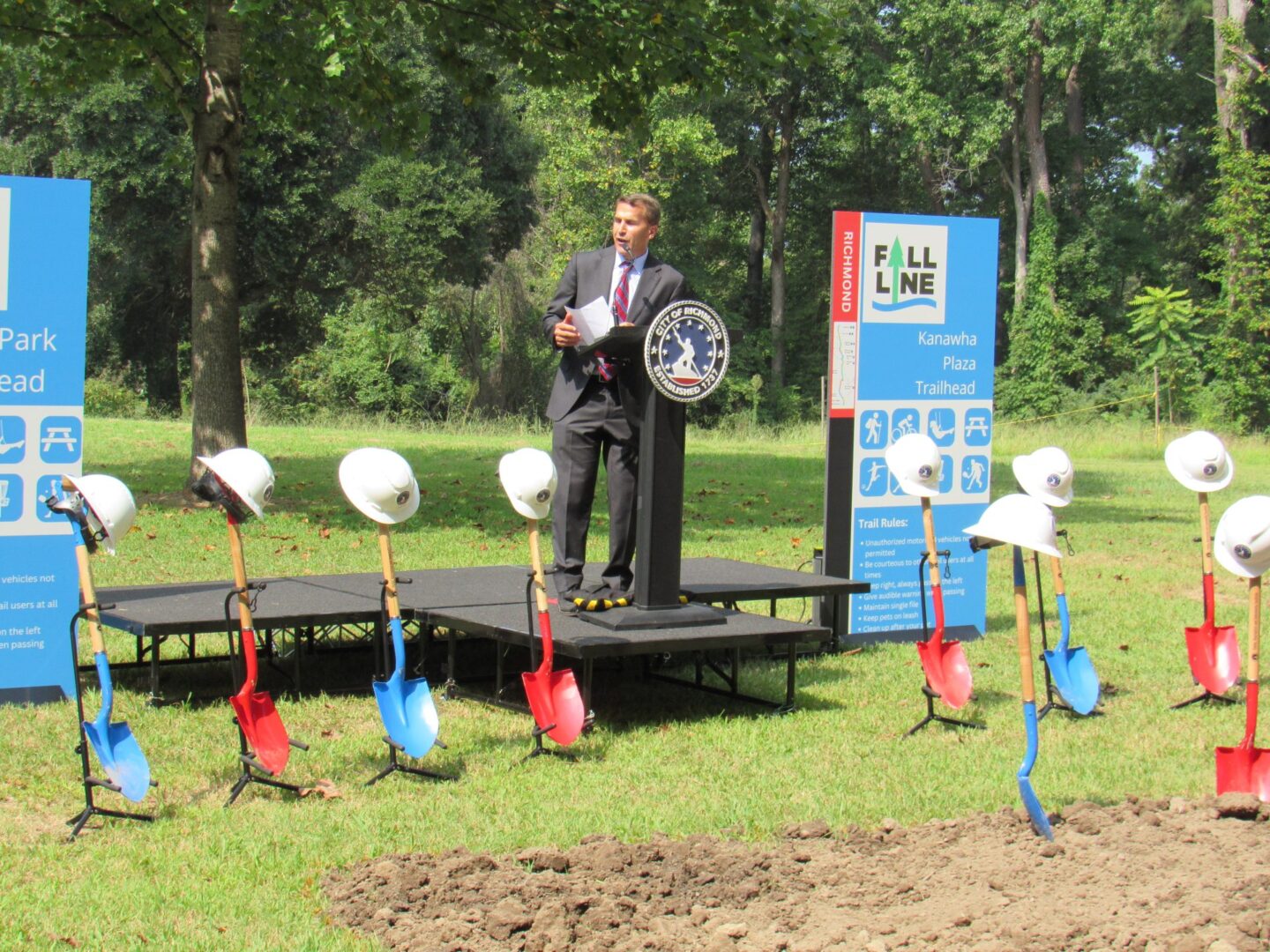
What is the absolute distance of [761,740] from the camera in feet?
21.7

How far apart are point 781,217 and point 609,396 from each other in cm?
3915

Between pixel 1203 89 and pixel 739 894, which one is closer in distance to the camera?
pixel 739 894

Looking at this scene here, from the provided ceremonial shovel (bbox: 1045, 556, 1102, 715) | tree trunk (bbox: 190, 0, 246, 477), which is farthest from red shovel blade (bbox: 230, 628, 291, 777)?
tree trunk (bbox: 190, 0, 246, 477)

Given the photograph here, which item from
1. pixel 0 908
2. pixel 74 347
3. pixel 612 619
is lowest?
pixel 0 908

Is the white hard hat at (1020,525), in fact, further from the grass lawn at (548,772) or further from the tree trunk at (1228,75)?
the tree trunk at (1228,75)

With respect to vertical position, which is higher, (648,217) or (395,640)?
(648,217)

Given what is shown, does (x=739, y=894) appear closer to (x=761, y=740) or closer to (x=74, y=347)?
(x=761, y=740)

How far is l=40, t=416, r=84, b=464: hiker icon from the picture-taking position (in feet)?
22.1

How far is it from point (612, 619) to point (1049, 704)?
226 cm

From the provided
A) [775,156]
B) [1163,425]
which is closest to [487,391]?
[775,156]

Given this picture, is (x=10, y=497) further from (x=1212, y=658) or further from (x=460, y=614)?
(x=1212, y=658)

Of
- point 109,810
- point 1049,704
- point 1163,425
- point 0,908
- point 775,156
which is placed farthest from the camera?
point 775,156

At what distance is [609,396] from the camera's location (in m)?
7.30

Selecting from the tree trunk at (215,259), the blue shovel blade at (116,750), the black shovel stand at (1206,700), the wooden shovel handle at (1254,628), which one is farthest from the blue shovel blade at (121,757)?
the tree trunk at (215,259)
